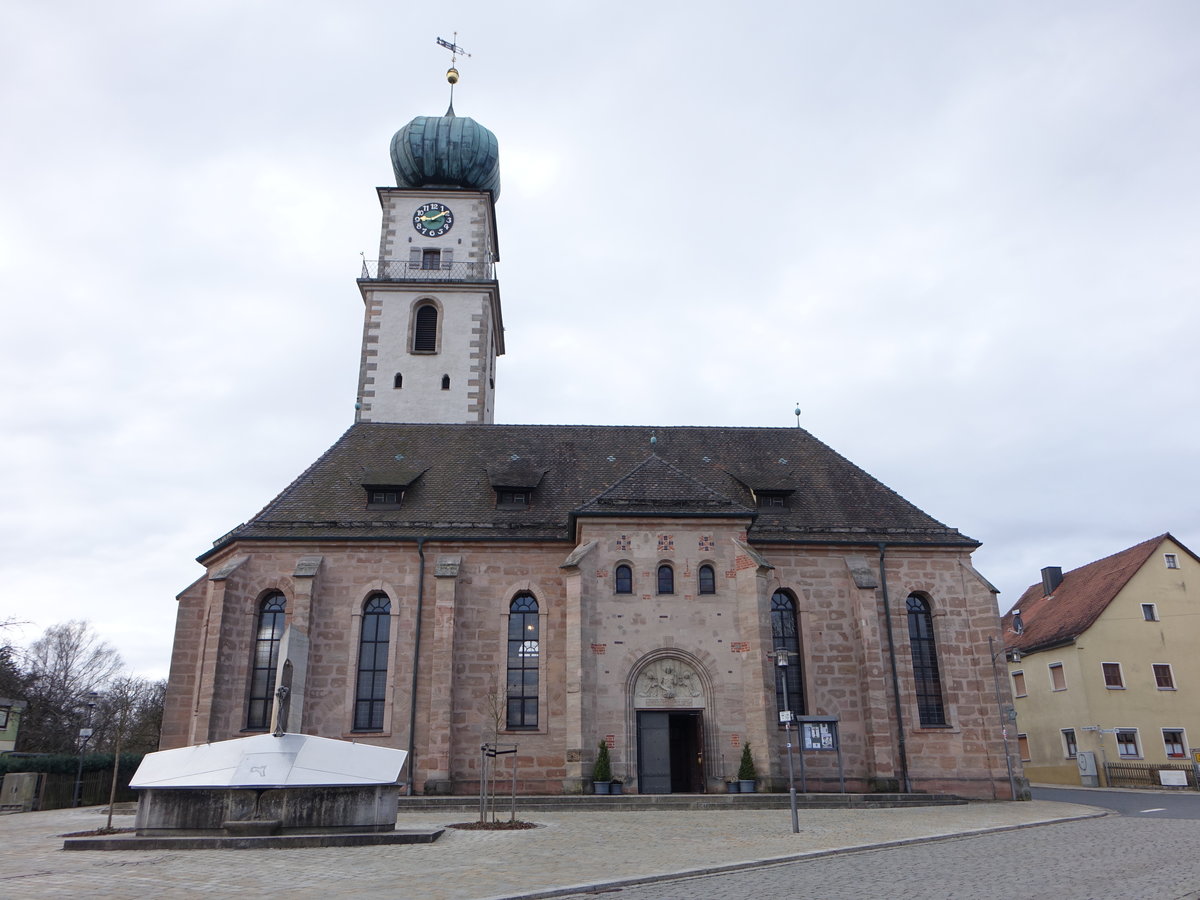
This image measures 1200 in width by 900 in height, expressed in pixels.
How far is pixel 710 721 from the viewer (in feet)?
77.4

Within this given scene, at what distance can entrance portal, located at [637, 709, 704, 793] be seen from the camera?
23578 mm

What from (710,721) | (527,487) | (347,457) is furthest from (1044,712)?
(347,457)

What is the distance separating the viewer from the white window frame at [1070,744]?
37.1m

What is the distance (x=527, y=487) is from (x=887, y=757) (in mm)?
12712

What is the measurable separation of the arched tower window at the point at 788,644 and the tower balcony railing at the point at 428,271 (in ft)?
59.8

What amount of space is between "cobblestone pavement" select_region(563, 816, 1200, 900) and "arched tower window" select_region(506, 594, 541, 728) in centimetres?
1310

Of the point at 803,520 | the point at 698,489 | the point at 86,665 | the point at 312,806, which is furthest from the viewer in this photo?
the point at 86,665

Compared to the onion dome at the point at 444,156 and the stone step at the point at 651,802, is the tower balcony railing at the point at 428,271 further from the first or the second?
the stone step at the point at 651,802

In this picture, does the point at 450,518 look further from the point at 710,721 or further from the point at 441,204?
the point at 441,204

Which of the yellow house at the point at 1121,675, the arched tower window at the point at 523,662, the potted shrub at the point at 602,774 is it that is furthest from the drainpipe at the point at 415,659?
the yellow house at the point at 1121,675

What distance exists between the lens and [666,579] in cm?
2495

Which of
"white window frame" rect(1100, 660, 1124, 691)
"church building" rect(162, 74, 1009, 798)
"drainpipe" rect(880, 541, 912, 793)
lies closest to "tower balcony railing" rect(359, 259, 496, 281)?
"church building" rect(162, 74, 1009, 798)

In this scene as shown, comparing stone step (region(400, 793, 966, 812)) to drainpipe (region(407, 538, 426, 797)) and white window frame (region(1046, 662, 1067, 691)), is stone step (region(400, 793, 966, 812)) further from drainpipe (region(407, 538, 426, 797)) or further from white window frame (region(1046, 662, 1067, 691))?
white window frame (region(1046, 662, 1067, 691))

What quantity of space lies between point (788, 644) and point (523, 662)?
764cm
